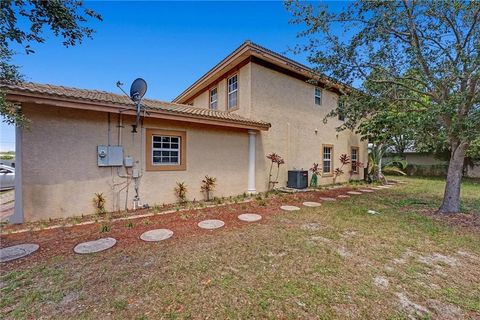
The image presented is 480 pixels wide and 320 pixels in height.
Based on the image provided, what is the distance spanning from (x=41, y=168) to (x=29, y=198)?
0.78 m

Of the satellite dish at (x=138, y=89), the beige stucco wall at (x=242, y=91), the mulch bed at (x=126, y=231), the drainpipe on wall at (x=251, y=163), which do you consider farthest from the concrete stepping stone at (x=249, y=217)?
the beige stucco wall at (x=242, y=91)

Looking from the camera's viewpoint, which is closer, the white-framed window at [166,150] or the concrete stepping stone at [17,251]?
the concrete stepping stone at [17,251]

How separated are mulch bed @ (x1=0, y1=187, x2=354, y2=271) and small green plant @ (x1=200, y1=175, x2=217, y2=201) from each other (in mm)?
1257

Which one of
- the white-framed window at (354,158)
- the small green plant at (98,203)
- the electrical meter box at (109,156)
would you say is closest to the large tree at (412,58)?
the electrical meter box at (109,156)

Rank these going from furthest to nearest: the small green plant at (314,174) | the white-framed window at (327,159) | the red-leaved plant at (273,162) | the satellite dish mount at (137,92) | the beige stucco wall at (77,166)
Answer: the white-framed window at (327,159), the small green plant at (314,174), the red-leaved plant at (273,162), the satellite dish mount at (137,92), the beige stucco wall at (77,166)

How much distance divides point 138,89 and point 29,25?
3149 millimetres

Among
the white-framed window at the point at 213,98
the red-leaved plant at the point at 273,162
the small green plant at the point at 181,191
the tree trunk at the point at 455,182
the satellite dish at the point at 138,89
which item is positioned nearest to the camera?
the satellite dish at the point at 138,89

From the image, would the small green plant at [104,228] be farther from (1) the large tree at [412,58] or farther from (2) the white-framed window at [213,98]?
(2) the white-framed window at [213,98]

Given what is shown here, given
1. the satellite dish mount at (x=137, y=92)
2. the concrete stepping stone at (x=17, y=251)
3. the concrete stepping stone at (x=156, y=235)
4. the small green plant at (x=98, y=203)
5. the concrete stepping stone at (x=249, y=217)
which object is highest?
the satellite dish mount at (x=137, y=92)

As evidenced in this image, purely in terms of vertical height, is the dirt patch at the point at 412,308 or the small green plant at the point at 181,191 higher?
the small green plant at the point at 181,191

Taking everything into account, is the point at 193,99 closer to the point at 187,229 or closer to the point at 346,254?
the point at 187,229

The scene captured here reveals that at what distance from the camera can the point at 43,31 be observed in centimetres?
357

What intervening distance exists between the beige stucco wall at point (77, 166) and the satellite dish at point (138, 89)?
0.74 m

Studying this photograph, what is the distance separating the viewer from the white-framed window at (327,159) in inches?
511
